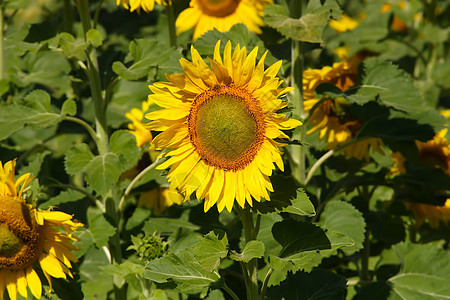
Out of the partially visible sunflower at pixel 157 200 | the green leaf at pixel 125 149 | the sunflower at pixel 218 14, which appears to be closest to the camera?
the green leaf at pixel 125 149

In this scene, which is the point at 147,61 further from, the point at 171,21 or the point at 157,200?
the point at 157,200

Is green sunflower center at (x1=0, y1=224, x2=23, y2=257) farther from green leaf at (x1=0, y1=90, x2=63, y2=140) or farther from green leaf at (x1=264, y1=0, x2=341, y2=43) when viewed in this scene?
green leaf at (x1=264, y1=0, x2=341, y2=43)

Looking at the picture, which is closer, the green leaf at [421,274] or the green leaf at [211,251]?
the green leaf at [211,251]

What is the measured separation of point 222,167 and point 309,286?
0.57 meters

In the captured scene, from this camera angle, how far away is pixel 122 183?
2.79m

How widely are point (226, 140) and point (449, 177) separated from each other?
1.40m

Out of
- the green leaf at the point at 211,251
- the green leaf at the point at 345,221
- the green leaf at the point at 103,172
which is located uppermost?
the green leaf at the point at 103,172

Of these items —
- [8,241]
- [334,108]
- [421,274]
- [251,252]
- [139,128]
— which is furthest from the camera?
[139,128]

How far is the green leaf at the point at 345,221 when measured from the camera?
2373 mm

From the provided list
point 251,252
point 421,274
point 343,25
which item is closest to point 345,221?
point 421,274

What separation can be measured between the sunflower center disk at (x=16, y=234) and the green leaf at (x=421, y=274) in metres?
1.39

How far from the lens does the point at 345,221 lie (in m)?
2.42

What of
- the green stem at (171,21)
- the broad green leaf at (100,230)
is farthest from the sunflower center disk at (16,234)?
the green stem at (171,21)

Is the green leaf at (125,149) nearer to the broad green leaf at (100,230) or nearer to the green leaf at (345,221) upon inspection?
the broad green leaf at (100,230)
